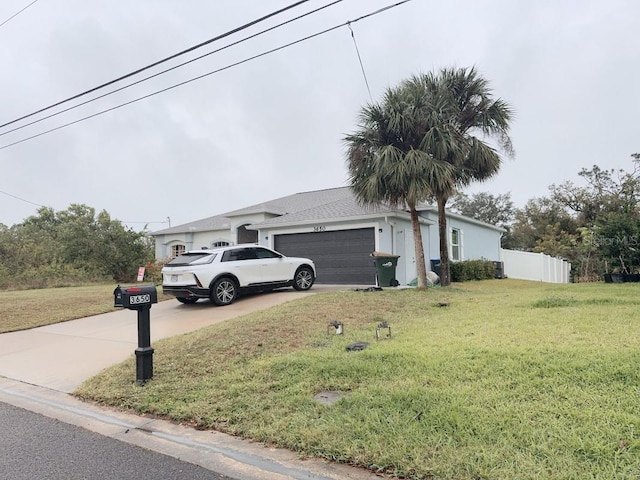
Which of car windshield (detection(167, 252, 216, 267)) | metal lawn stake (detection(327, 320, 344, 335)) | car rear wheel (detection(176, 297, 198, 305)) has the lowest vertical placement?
metal lawn stake (detection(327, 320, 344, 335))

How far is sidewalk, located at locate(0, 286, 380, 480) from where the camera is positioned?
3102 mm

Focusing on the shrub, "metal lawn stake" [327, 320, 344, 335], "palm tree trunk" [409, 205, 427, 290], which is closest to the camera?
"metal lawn stake" [327, 320, 344, 335]

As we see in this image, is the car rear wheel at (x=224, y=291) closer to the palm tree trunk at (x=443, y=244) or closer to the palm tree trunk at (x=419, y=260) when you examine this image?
the palm tree trunk at (x=419, y=260)

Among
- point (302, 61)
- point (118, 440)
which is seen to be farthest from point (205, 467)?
point (302, 61)

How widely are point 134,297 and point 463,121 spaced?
485 inches

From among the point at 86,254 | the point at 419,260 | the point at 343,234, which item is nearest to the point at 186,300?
the point at 343,234

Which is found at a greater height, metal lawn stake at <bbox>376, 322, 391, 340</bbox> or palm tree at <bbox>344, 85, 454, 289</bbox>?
palm tree at <bbox>344, 85, 454, 289</bbox>

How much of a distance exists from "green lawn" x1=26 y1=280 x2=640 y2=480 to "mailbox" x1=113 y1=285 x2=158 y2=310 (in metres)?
0.94

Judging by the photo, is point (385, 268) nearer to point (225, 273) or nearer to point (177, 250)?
point (225, 273)

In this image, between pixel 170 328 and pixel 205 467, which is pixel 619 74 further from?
pixel 205 467

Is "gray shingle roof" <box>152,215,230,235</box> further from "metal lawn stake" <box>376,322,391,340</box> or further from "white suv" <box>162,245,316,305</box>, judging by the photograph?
"metal lawn stake" <box>376,322,391,340</box>

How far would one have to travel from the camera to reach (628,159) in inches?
1149

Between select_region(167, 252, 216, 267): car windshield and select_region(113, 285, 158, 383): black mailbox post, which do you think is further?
select_region(167, 252, 216, 267): car windshield

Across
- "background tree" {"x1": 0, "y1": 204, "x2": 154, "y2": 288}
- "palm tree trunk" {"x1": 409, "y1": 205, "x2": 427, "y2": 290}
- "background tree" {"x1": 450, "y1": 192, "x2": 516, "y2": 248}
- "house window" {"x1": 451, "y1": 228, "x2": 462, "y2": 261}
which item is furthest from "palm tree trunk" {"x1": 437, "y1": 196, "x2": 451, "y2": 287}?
"background tree" {"x1": 450, "y1": 192, "x2": 516, "y2": 248}
